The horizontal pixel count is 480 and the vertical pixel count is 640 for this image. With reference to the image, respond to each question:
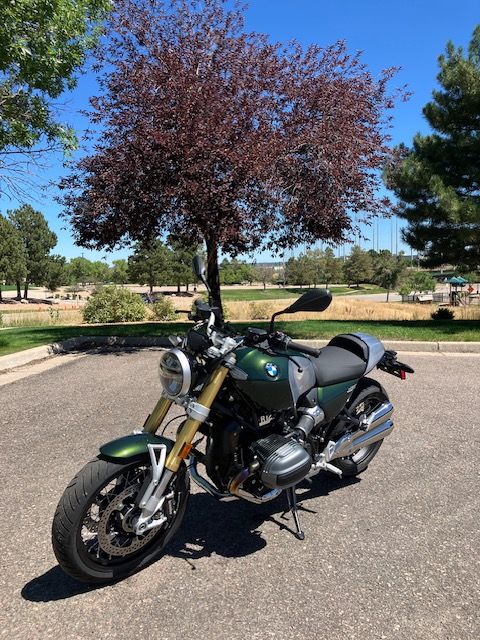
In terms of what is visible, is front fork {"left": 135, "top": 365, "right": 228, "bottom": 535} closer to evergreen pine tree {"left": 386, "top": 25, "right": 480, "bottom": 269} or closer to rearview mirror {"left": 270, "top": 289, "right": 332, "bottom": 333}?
rearview mirror {"left": 270, "top": 289, "right": 332, "bottom": 333}

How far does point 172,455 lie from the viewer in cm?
266

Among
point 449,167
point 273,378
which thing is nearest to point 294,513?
point 273,378

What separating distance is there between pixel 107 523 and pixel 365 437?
189cm

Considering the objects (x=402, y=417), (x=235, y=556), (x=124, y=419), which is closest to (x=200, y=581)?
(x=235, y=556)

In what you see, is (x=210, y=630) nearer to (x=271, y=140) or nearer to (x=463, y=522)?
(x=463, y=522)

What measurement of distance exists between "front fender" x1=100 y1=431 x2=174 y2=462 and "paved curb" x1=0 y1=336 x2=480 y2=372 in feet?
20.9

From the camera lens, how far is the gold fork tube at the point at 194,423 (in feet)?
8.71

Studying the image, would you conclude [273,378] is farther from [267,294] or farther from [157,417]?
[267,294]

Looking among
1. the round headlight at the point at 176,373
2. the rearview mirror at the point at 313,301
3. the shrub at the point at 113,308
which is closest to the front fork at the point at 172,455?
the round headlight at the point at 176,373

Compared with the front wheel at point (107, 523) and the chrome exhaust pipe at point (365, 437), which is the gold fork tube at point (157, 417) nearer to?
the front wheel at point (107, 523)

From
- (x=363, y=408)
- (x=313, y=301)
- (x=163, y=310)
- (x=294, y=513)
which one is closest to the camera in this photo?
(x=313, y=301)

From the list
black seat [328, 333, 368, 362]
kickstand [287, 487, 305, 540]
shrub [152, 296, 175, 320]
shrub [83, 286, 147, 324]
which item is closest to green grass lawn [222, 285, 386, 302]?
shrub [152, 296, 175, 320]

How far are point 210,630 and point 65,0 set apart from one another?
8907 mm

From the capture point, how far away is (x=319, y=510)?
11.3 ft
